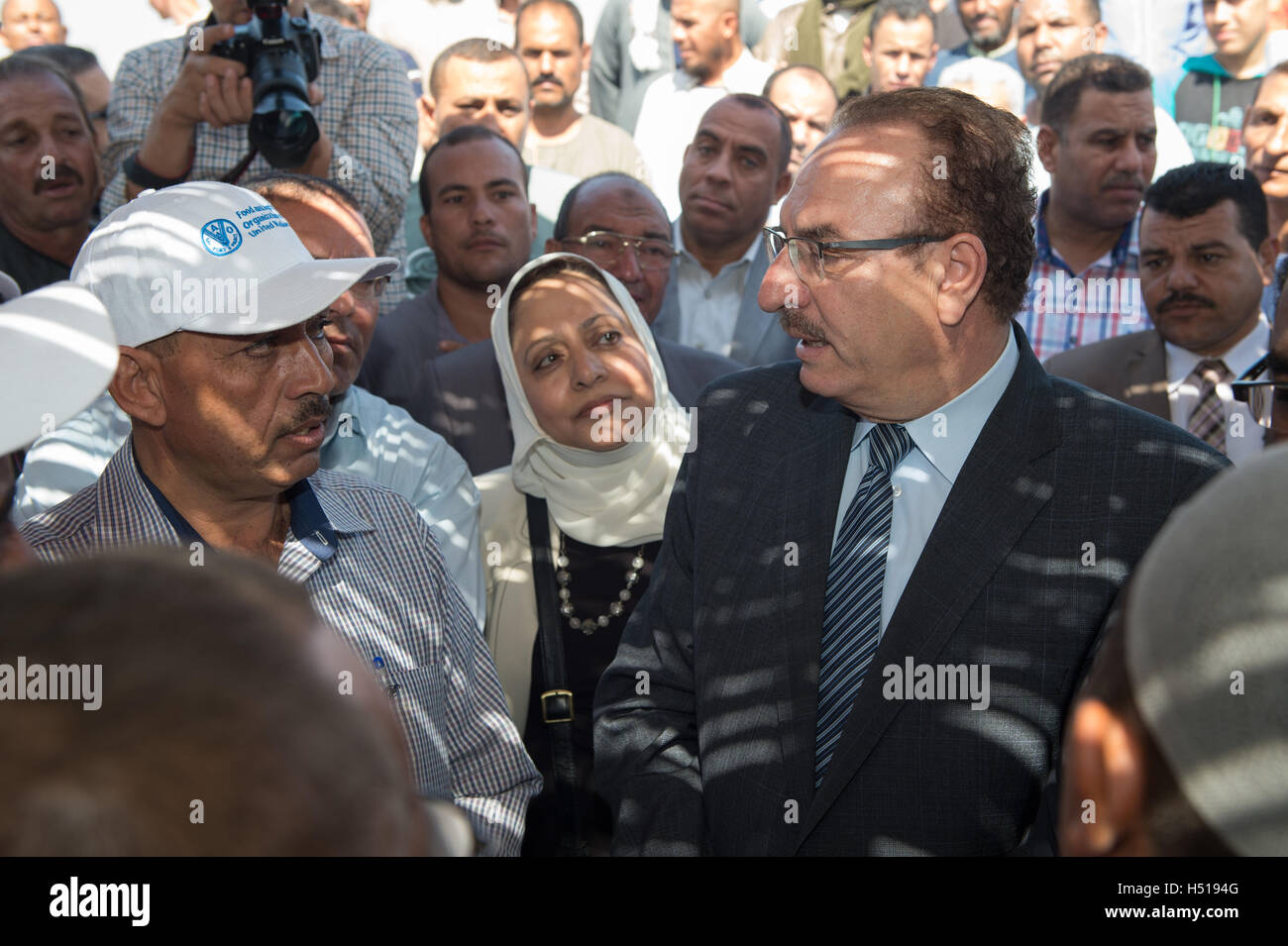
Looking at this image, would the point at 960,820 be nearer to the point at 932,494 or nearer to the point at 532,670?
the point at 932,494

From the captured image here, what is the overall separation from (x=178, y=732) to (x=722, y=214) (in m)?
4.67

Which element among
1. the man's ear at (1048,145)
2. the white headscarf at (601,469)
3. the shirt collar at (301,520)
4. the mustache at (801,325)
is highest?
the man's ear at (1048,145)

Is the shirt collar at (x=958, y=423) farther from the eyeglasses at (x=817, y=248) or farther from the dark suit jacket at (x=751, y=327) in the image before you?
the dark suit jacket at (x=751, y=327)

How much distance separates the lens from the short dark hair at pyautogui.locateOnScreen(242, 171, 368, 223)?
3.53 meters

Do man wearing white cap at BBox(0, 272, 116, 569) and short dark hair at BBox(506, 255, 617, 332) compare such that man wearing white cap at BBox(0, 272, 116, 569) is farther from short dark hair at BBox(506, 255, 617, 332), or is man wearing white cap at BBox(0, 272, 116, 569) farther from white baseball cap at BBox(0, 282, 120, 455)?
short dark hair at BBox(506, 255, 617, 332)

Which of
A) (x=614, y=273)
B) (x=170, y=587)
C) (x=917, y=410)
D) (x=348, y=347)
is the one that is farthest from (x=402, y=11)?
(x=170, y=587)

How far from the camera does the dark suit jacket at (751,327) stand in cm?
469

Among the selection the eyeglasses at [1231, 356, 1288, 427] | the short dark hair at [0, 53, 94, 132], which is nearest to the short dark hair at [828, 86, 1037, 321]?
the eyeglasses at [1231, 356, 1288, 427]

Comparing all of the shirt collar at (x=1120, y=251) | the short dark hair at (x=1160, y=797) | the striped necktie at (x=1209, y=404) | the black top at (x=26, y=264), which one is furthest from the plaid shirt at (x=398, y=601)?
the shirt collar at (x=1120, y=251)

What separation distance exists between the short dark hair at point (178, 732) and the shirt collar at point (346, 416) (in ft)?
8.32

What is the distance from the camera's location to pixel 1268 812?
0.87 meters

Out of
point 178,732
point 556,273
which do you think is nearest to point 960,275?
point 556,273

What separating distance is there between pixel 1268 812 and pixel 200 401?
1892mm

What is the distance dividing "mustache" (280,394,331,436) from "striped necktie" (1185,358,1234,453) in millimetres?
3102
